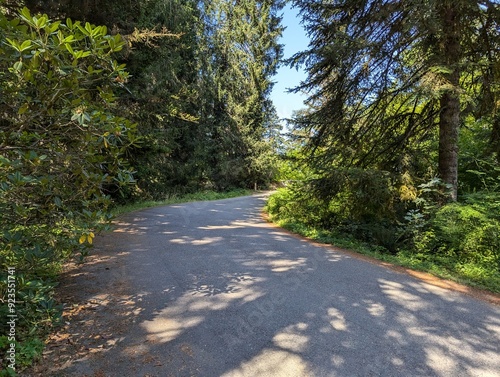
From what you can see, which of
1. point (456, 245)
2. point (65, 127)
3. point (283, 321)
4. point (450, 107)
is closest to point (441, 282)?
point (456, 245)

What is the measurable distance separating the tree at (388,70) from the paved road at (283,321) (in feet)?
12.0

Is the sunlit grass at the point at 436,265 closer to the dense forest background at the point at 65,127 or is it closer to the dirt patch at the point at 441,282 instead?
the dirt patch at the point at 441,282

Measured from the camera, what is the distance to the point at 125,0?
8070mm

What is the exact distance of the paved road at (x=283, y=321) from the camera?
8.34 feet

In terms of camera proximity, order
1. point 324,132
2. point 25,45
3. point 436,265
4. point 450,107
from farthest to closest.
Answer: point 324,132 < point 450,107 < point 436,265 < point 25,45

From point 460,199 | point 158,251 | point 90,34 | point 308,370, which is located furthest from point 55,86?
point 460,199

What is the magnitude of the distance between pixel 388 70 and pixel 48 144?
7.52 metres

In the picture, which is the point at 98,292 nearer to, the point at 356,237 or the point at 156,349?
the point at 156,349

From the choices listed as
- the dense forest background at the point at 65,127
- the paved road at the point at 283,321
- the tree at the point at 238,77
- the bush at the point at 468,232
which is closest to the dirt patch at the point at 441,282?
the paved road at the point at 283,321

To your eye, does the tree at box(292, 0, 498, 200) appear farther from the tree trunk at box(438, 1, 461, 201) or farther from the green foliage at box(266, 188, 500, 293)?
the green foliage at box(266, 188, 500, 293)

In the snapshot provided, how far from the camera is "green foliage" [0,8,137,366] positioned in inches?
88.3

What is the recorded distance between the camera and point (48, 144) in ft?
8.73

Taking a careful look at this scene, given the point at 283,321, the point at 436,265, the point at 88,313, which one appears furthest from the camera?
the point at 436,265

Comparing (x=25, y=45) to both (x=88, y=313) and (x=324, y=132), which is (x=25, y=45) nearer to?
(x=88, y=313)
